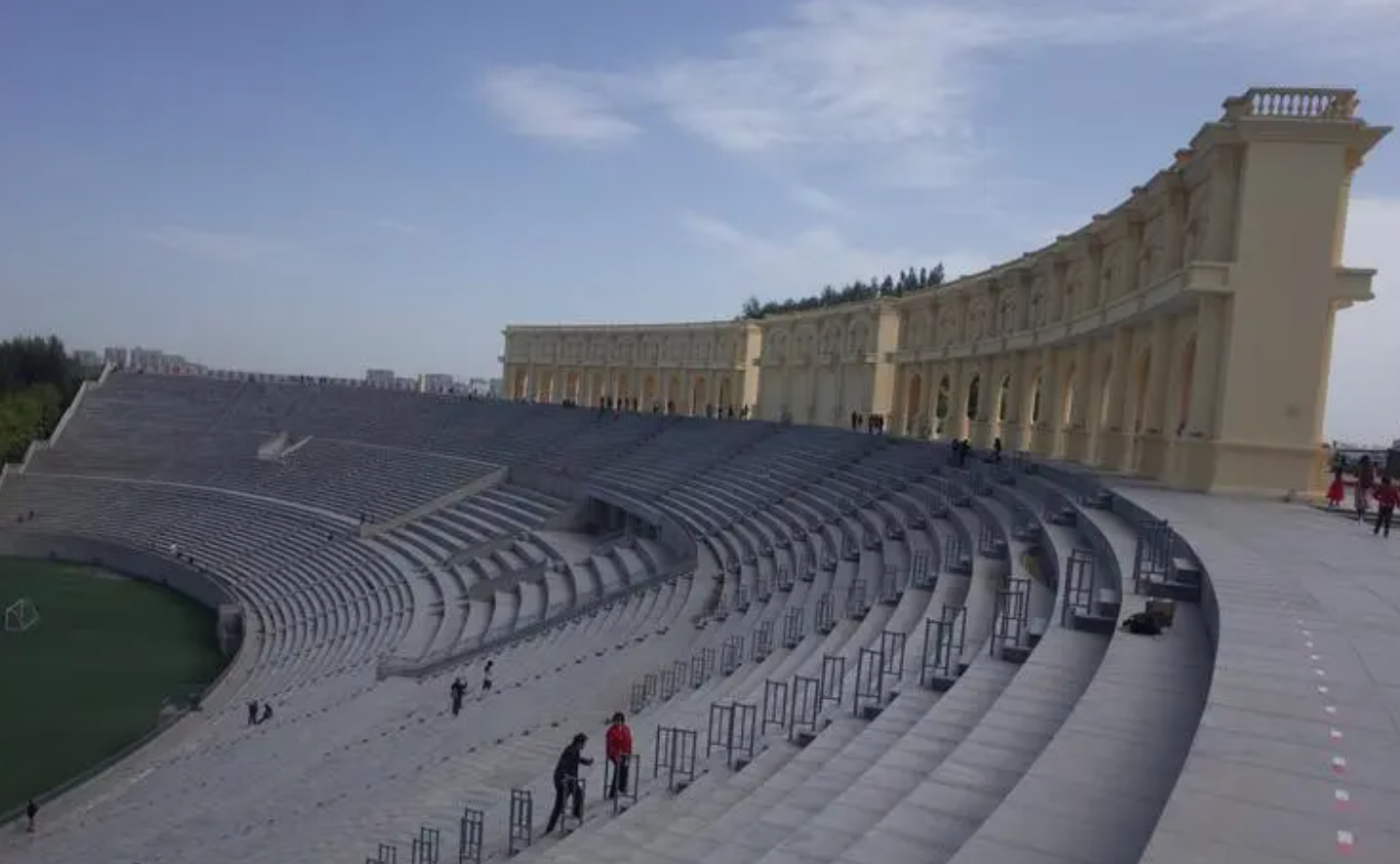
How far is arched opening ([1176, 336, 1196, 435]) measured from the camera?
726 inches

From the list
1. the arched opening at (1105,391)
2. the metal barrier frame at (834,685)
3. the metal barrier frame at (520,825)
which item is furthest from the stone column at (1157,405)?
the metal barrier frame at (520,825)

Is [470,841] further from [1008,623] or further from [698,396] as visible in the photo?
[698,396]

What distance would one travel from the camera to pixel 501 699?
16.2 meters

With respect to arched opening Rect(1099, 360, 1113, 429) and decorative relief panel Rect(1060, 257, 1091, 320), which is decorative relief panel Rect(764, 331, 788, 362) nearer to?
decorative relief panel Rect(1060, 257, 1091, 320)

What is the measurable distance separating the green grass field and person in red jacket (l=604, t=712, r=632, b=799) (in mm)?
11436

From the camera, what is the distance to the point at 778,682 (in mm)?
9898

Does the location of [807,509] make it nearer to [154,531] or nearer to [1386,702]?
[1386,702]

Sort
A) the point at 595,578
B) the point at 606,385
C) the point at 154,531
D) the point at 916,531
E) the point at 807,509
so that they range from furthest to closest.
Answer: the point at 606,385 < the point at 154,531 < the point at 595,578 < the point at 807,509 < the point at 916,531

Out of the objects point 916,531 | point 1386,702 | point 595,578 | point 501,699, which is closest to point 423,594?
point 595,578

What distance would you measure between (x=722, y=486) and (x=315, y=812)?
17.6 meters

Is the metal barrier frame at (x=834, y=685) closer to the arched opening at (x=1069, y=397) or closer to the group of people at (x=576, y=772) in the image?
the group of people at (x=576, y=772)

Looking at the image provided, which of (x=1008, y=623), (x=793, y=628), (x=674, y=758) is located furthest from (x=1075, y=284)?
(x=674, y=758)

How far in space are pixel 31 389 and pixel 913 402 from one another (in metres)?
44.9

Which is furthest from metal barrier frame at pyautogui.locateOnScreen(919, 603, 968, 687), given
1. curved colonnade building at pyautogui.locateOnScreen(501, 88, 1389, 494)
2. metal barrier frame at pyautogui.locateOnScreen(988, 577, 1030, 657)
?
curved colonnade building at pyautogui.locateOnScreen(501, 88, 1389, 494)
